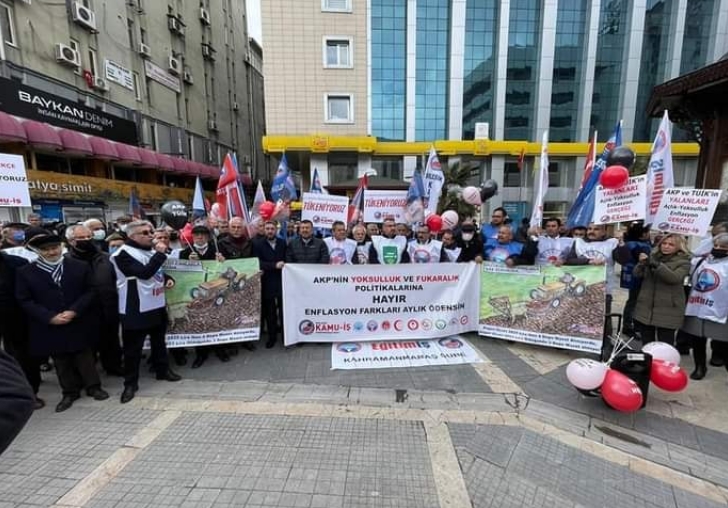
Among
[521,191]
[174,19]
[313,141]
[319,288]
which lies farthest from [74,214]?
[521,191]

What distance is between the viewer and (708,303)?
3.84 metres

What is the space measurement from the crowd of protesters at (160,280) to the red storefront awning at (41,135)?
544 inches

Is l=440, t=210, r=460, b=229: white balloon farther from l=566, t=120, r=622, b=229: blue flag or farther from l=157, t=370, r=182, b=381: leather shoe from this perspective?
l=157, t=370, r=182, b=381: leather shoe

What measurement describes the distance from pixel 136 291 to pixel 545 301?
195 inches

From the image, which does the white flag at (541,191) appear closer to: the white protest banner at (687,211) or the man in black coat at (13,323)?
the white protest banner at (687,211)

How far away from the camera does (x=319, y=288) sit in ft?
15.7

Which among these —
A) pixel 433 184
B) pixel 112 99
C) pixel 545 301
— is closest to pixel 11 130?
pixel 112 99

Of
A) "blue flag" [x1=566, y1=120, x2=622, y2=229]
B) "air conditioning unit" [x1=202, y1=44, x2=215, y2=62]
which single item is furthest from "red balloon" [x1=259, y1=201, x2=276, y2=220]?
"air conditioning unit" [x1=202, y1=44, x2=215, y2=62]

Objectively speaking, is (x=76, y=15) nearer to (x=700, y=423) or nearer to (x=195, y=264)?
(x=195, y=264)

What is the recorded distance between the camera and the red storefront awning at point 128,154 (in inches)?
779

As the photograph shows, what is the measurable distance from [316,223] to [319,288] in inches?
67.5

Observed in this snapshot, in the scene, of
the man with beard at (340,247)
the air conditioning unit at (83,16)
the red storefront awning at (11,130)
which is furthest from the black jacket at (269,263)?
the air conditioning unit at (83,16)

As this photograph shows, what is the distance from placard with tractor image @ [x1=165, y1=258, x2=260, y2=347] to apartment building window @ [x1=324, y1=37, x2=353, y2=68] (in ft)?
67.9

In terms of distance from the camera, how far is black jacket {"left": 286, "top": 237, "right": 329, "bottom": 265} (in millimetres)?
5020
